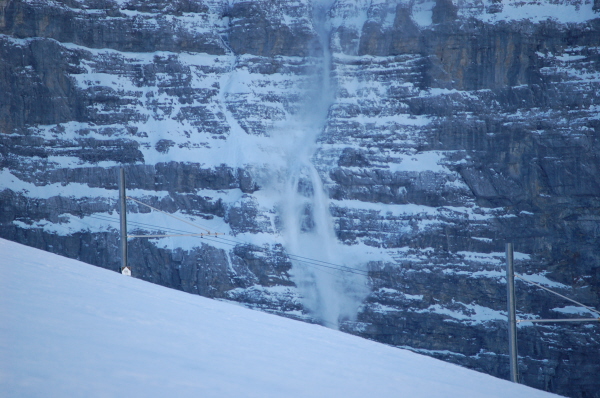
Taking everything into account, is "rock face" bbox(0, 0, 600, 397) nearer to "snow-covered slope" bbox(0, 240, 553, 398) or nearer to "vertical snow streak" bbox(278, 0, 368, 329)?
"vertical snow streak" bbox(278, 0, 368, 329)

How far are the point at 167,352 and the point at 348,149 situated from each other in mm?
37073

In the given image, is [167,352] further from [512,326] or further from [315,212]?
[315,212]

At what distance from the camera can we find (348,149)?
4100cm

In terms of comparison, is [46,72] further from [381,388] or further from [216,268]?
[381,388]

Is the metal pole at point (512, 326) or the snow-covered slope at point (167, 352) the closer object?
the snow-covered slope at point (167, 352)

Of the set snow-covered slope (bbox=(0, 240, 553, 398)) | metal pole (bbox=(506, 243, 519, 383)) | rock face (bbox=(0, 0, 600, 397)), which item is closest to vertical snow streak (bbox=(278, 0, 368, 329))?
rock face (bbox=(0, 0, 600, 397))

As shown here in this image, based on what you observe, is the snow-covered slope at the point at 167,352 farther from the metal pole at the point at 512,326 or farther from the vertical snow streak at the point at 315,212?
the vertical snow streak at the point at 315,212

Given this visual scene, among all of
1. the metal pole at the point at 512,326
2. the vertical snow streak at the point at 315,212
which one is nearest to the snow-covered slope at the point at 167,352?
the metal pole at the point at 512,326

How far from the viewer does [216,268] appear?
3934 cm

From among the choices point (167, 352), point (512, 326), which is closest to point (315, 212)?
point (512, 326)

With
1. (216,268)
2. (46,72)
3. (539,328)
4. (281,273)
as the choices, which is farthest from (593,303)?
(46,72)

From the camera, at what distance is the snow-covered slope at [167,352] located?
3.67 metres

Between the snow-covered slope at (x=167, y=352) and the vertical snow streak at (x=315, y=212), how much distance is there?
32.8 m

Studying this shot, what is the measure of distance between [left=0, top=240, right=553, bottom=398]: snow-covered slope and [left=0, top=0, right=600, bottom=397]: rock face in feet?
106
